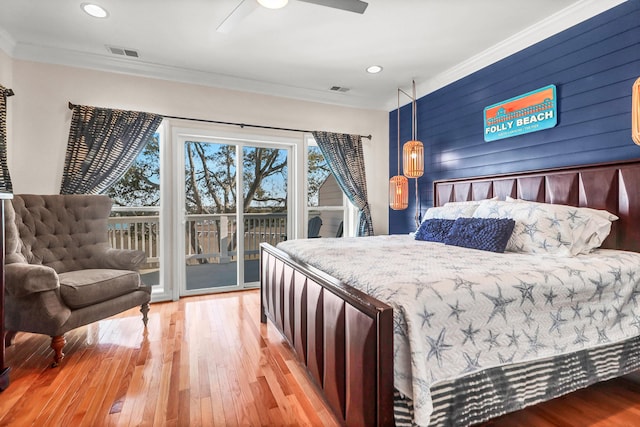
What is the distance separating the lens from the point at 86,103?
130 inches

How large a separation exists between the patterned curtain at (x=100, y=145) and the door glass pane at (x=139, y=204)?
223 millimetres

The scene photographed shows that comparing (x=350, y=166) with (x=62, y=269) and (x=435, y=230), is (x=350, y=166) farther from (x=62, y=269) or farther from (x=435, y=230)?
(x=62, y=269)

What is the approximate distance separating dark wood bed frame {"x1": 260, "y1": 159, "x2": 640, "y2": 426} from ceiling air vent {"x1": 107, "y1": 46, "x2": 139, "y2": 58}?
2.36m

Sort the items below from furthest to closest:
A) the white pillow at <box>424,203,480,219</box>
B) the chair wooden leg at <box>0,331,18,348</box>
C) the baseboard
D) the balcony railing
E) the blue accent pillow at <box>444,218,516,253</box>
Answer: the balcony railing → the white pillow at <box>424,203,480,219</box> → the chair wooden leg at <box>0,331,18,348</box> → the blue accent pillow at <box>444,218,516,253</box> → the baseboard

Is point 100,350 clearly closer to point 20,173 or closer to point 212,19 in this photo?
point 20,173

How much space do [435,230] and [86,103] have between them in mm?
3699

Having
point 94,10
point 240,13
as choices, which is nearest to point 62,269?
point 94,10

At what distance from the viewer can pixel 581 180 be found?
2.42m

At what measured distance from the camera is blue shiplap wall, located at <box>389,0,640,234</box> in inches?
89.0

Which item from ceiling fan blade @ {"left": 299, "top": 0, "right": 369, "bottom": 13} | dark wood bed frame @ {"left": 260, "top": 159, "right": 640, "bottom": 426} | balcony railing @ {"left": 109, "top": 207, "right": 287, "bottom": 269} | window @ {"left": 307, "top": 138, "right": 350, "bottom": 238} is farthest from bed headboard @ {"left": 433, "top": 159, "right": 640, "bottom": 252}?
balcony railing @ {"left": 109, "top": 207, "right": 287, "bottom": 269}

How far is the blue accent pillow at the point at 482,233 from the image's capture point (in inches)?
86.8

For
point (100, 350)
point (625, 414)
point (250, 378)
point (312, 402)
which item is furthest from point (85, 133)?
point (625, 414)

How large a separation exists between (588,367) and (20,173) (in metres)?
4.62

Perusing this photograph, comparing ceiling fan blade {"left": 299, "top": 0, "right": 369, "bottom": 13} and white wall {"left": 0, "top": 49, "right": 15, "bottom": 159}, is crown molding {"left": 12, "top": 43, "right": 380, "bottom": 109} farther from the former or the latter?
ceiling fan blade {"left": 299, "top": 0, "right": 369, "bottom": 13}
